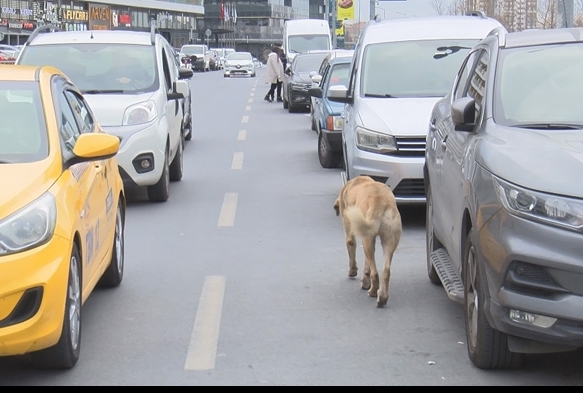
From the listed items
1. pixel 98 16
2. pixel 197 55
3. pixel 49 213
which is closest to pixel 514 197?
pixel 49 213

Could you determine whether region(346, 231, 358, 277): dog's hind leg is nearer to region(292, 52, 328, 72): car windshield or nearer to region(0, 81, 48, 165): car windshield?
region(0, 81, 48, 165): car windshield

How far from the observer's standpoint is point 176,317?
22.8ft

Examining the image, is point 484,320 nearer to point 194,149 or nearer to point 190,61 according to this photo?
point 194,149

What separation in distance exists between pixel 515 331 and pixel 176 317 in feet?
8.64

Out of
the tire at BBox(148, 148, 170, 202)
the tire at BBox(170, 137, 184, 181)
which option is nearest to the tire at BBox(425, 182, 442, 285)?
the tire at BBox(148, 148, 170, 202)

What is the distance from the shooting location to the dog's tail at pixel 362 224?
278 inches

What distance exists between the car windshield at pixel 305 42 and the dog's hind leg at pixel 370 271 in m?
A: 36.3

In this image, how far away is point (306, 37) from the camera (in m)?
43.8

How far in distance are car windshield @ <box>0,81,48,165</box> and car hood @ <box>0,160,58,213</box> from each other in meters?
0.16

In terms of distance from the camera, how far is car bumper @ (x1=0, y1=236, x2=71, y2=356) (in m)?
5.06

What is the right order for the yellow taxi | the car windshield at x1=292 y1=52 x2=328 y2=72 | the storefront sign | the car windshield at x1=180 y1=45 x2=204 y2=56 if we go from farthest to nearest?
the storefront sign → the car windshield at x1=180 y1=45 x2=204 y2=56 → the car windshield at x1=292 y1=52 x2=328 y2=72 → the yellow taxi

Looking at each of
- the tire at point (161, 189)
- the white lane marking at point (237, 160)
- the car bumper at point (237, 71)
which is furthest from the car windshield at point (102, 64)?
the car bumper at point (237, 71)

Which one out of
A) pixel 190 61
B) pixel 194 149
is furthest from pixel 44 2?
pixel 194 149

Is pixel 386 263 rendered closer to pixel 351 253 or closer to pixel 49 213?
pixel 351 253
